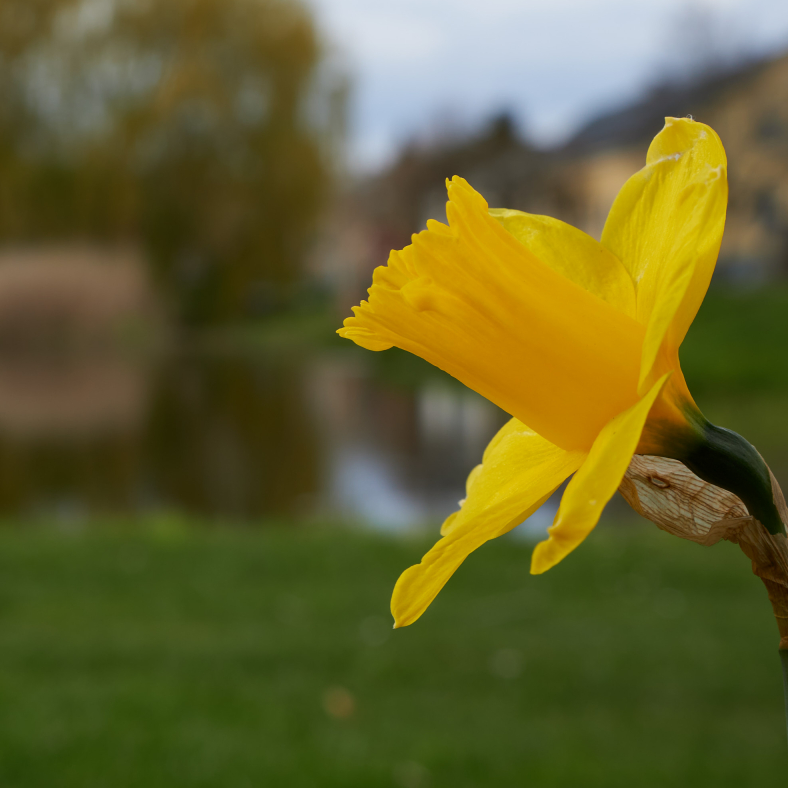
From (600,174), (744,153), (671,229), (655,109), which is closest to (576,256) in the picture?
(671,229)

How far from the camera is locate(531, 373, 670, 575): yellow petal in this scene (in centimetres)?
33

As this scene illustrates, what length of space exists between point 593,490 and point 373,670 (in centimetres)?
359

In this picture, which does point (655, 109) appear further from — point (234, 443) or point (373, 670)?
point (373, 670)

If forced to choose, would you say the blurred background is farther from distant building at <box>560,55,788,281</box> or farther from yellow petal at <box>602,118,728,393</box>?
yellow petal at <box>602,118,728,393</box>

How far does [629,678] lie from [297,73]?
19.0 m

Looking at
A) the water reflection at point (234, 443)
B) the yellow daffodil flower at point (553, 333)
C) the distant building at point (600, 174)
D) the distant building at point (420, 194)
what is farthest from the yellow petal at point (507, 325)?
the distant building at point (420, 194)

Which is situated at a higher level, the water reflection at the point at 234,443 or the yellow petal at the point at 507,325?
the yellow petal at the point at 507,325

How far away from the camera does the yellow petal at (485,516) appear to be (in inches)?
15.2

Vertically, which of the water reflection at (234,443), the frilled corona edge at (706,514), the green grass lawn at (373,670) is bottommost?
the water reflection at (234,443)

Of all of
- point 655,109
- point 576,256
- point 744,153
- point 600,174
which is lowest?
point 600,174

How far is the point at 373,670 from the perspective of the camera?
147 inches

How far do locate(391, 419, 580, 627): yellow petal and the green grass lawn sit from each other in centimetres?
256

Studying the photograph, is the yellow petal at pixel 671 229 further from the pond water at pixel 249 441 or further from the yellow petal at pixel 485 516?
the pond water at pixel 249 441

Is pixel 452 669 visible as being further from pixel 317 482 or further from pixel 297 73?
pixel 297 73
